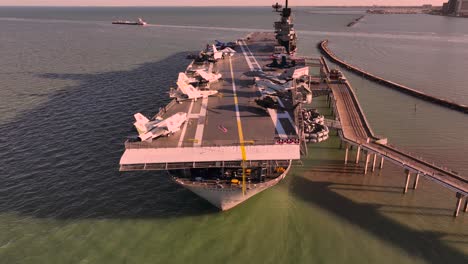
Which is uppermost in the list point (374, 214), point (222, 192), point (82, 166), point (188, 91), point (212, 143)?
point (188, 91)

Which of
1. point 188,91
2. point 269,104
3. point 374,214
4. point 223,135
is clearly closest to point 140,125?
point 223,135

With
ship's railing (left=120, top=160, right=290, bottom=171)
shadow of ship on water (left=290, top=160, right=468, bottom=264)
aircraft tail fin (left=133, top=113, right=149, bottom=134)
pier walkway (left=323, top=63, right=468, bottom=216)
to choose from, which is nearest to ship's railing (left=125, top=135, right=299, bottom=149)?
aircraft tail fin (left=133, top=113, right=149, bottom=134)

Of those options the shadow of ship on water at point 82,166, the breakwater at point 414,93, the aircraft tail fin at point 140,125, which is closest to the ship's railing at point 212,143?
the aircraft tail fin at point 140,125

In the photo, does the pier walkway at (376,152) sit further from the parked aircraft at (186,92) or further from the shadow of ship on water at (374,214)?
the parked aircraft at (186,92)

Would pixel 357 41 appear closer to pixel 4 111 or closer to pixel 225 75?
pixel 225 75

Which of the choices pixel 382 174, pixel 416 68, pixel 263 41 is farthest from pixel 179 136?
pixel 416 68

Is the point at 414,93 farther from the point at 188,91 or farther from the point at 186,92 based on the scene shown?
the point at 186,92

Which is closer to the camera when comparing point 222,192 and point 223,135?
point 222,192
